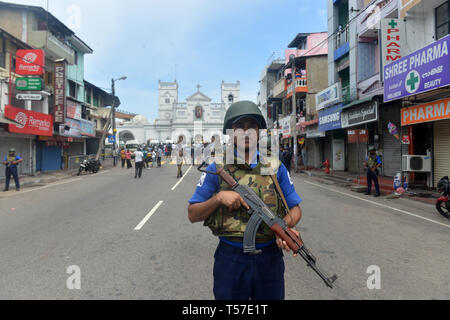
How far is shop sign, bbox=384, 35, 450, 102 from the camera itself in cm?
888

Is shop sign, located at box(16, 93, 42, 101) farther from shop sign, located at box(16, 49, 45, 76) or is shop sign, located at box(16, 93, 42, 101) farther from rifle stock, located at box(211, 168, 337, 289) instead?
rifle stock, located at box(211, 168, 337, 289)

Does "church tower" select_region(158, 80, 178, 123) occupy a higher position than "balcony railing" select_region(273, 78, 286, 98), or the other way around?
"church tower" select_region(158, 80, 178, 123)

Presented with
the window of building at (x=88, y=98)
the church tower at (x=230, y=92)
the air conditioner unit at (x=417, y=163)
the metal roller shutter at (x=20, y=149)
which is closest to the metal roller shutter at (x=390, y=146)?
the air conditioner unit at (x=417, y=163)

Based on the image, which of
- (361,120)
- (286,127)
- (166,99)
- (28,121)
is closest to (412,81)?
(361,120)

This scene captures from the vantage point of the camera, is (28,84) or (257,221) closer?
(257,221)

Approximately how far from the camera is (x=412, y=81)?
33.7 ft

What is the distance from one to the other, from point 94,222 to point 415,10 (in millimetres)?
13882

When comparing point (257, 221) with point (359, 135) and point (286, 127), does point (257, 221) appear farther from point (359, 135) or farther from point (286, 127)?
point (286, 127)

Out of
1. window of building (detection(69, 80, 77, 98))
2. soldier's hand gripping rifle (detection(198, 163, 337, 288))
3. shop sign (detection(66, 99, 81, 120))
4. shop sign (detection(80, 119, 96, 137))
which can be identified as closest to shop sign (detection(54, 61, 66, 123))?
shop sign (detection(66, 99, 81, 120))

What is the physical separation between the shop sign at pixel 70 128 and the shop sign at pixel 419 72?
20579 mm

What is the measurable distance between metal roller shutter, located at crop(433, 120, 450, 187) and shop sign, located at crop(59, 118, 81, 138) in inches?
874

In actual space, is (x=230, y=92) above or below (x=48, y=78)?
above

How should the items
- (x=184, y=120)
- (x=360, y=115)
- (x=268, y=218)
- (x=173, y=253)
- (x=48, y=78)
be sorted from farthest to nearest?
(x=184, y=120) < (x=48, y=78) < (x=360, y=115) < (x=173, y=253) < (x=268, y=218)

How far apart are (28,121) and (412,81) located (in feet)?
60.5
